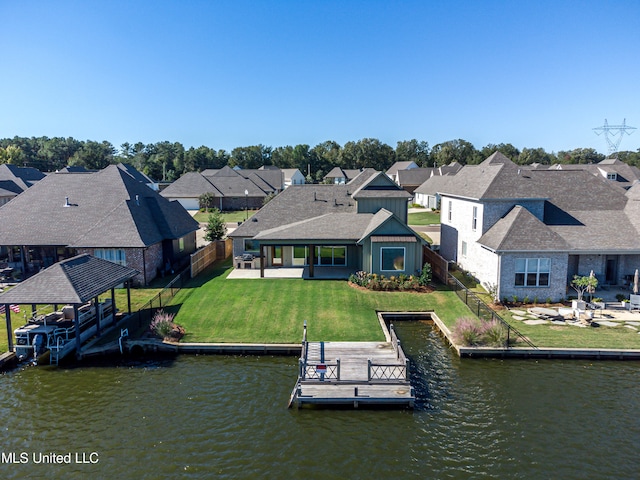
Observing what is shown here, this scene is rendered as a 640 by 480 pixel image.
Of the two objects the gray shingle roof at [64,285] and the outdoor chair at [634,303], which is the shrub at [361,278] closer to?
the gray shingle roof at [64,285]

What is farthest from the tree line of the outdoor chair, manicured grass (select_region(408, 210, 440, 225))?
the outdoor chair

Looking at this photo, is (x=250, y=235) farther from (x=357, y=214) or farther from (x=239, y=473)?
(x=239, y=473)

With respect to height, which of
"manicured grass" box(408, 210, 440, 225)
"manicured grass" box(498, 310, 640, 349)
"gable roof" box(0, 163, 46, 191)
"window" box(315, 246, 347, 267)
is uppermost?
"gable roof" box(0, 163, 46, 191)

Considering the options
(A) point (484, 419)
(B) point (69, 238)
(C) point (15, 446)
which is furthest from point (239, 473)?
(B) point (69, 238)

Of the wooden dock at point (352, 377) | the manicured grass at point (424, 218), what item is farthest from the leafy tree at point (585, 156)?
the wooden dock at point (352, 377)

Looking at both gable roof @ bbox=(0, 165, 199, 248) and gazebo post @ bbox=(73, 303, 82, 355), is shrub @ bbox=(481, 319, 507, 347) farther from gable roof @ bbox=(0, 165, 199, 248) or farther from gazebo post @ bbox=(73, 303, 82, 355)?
gable roof @ bbox=(0, 165, 199, 248)
